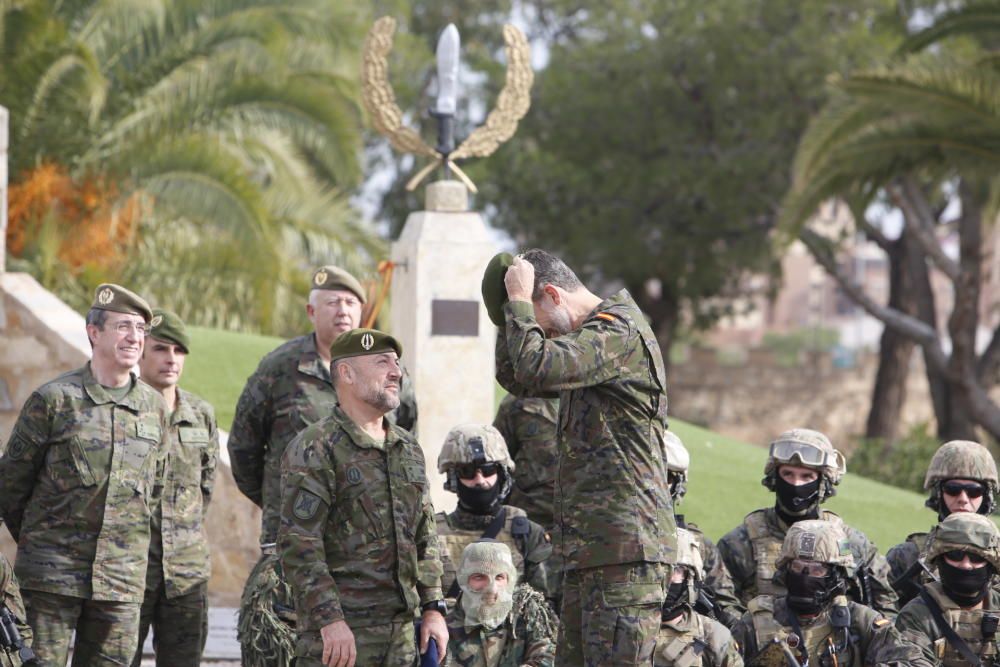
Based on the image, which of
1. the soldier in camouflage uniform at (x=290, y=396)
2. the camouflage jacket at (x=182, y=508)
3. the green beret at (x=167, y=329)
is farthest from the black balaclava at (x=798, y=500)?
the green beret at (x=167, y=329)

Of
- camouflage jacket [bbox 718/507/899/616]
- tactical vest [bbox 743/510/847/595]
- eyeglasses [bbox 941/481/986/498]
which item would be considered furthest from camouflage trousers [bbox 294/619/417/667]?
eyeglasses [bbox 941/481/986/498]

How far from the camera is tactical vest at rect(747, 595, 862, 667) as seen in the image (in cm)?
658

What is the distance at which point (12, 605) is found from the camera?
6.05 metres

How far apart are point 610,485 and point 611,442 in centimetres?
15

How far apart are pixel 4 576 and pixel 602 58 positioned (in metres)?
24.5

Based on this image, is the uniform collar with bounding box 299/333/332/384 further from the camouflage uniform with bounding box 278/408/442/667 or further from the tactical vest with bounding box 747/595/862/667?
the tactical vest with bounding box 747/595/862/667

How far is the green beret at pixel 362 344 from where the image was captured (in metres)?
5.33

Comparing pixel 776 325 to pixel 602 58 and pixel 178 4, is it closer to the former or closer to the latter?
pixel 602 58

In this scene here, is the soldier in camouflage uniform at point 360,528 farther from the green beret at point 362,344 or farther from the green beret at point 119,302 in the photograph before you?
the green beret at point 119,302

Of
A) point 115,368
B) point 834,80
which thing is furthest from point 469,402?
point 834,80

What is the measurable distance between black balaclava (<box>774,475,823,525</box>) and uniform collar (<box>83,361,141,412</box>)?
308 cm

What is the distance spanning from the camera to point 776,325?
78000 mm

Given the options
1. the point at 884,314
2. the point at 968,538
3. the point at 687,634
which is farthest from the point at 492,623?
the point at 884,314

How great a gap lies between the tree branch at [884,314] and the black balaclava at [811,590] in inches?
573
